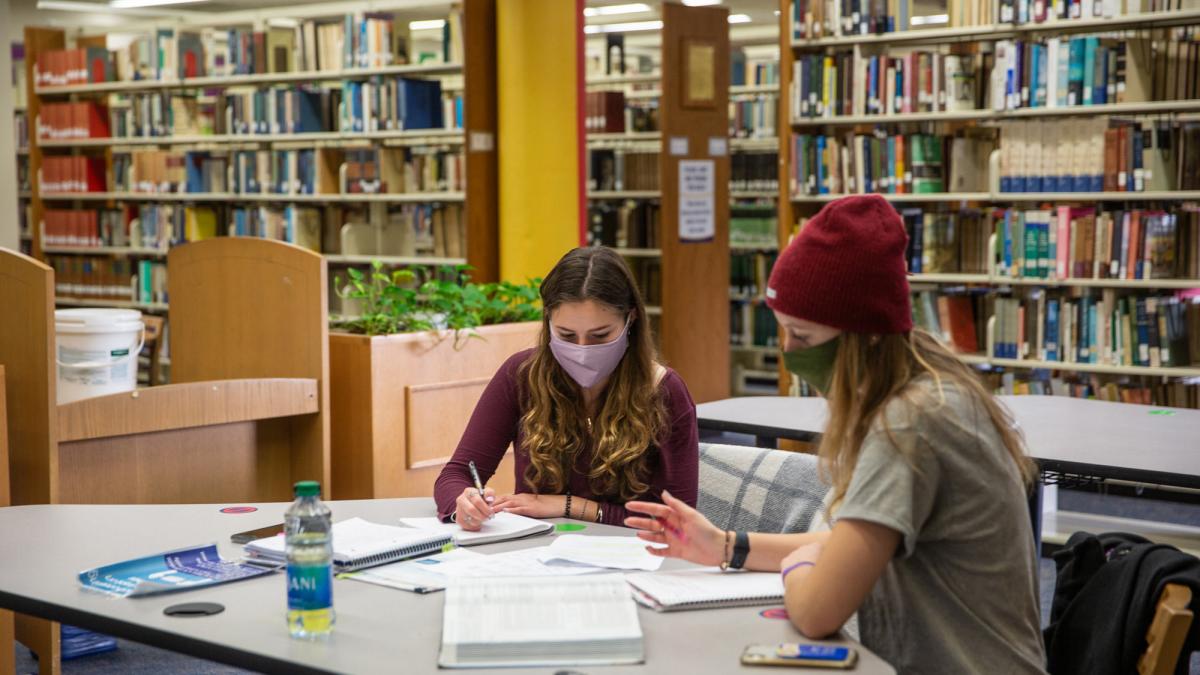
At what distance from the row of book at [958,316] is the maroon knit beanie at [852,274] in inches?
172

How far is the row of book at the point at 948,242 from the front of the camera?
587cm

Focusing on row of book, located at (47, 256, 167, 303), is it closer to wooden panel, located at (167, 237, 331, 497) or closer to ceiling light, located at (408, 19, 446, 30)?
ceiling light, located at (408, 19, 446, 30)

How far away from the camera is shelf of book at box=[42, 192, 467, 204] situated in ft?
22.7

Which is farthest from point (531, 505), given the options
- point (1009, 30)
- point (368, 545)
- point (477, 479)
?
point (1009, 30)

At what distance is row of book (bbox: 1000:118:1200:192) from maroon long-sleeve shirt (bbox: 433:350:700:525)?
355 centimetres

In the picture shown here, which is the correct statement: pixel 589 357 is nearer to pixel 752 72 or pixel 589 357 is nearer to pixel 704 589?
pixel 704 589

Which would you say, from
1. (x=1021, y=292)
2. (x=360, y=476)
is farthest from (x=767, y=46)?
(x=360, y=476)

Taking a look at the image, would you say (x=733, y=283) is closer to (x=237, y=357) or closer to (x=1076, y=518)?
(x=1076, y=518)

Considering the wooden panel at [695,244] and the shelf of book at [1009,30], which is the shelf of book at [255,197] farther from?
the shelf of book at [1009,30]

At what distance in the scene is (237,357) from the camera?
396 centimetres

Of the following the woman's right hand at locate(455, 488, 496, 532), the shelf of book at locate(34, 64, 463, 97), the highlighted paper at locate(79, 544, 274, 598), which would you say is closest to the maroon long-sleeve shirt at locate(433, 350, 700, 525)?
the woman's right hand at locate(455, 488, 496, 532)

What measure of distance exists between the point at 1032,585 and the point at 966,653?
14cm

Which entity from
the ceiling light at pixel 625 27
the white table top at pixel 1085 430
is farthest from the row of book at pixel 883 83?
the ceiling light at pixel 625 27

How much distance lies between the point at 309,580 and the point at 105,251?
295 inches
